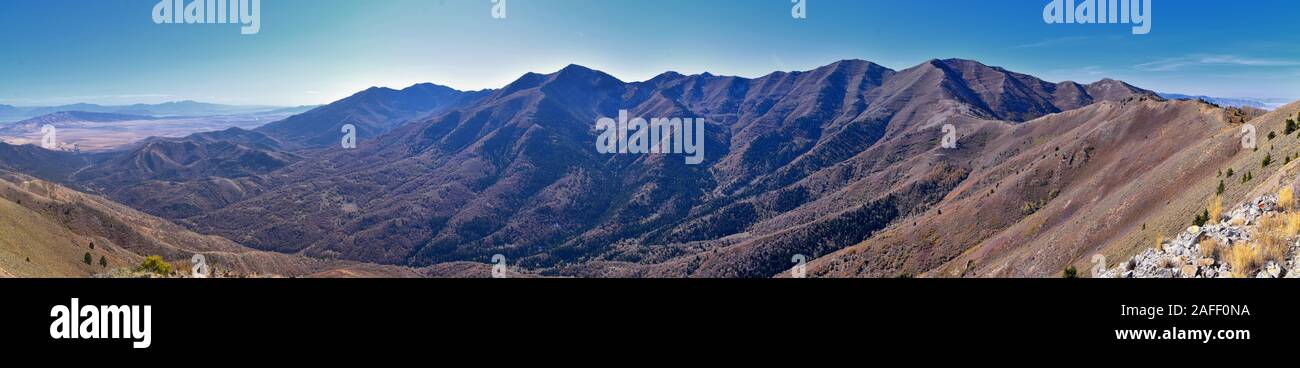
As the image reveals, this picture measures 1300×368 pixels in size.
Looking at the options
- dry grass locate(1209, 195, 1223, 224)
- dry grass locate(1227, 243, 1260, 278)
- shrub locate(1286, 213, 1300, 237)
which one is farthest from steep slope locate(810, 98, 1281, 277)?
dry grass locate(1227, 243, 1260, 278)

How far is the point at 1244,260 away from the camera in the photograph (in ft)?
36.6

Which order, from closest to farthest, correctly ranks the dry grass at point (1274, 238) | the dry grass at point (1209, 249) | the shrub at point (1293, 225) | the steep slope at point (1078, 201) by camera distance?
the dry grass at point (1274, 238), the shrub at point (1293, 225), the dry grass at point (1209, 249), the steep slope at point (1078, 201)

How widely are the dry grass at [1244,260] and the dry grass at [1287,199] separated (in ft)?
14.5

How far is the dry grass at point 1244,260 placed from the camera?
1093cm

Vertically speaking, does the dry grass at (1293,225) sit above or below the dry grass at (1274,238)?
above

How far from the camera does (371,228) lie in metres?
177

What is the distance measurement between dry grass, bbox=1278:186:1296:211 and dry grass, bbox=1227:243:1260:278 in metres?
4.41

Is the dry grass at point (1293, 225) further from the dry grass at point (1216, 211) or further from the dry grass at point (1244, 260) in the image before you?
the dry grass at point (1216, 211)

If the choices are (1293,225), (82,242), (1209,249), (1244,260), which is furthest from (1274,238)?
(82,242)

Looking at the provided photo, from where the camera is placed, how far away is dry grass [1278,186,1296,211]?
557 inches

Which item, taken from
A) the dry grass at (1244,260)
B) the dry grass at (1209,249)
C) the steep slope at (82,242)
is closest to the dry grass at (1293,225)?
the dry grass at (1244,260)

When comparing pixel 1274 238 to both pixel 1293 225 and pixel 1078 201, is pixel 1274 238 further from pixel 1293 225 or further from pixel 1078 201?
pixel 1078 201
